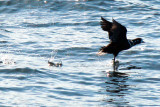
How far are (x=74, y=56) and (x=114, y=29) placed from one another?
7.12 ft

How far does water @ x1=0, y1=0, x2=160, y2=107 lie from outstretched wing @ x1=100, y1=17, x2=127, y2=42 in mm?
854

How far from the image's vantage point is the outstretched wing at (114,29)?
12.2 meters

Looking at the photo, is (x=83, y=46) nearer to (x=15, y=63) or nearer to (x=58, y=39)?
(x=58, y=39)

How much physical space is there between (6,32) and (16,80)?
6500mm

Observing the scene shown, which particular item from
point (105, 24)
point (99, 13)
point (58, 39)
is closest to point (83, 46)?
point (58, 39)

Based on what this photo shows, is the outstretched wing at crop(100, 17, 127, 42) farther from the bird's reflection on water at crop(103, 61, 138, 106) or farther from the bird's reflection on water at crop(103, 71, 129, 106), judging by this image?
the bird's reflection on water at crop(103, 71, 129, 106)

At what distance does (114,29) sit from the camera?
40.8ft

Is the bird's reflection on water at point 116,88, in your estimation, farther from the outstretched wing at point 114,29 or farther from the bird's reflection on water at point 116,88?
the outstretched wing at point 114,29

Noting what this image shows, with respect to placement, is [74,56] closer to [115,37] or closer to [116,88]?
[115,37]

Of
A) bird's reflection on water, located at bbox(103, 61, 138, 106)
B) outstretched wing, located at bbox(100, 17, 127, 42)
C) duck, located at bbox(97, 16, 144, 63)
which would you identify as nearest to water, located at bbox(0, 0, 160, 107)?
bird's reflection on water, located at bbox(103, 61, 138, 106)

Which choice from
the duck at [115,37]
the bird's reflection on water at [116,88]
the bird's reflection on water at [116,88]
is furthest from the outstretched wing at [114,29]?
the bird's reflection on water at [116,88]

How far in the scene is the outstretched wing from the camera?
40.1 feet

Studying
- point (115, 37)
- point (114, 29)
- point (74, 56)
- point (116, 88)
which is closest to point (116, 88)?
point (116, 88)

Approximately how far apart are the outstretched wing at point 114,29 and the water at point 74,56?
0.85m
